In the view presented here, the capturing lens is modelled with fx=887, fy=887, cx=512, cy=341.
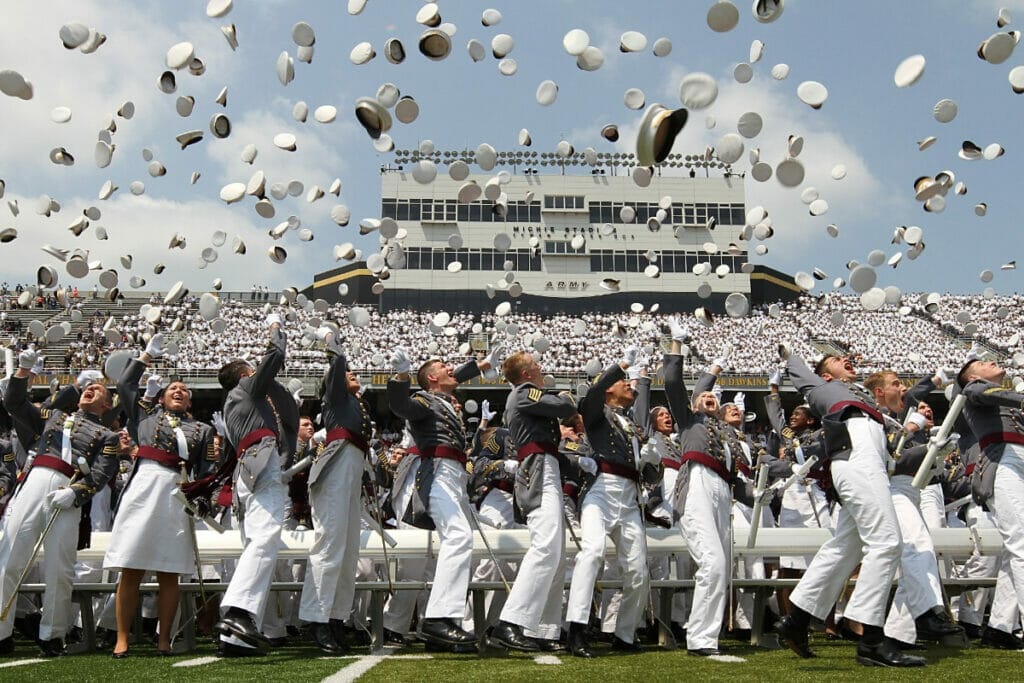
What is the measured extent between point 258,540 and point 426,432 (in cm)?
132

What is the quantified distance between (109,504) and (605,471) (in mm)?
6239

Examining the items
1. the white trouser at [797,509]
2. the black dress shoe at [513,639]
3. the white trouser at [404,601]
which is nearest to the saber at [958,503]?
the white trouser at [797,509]

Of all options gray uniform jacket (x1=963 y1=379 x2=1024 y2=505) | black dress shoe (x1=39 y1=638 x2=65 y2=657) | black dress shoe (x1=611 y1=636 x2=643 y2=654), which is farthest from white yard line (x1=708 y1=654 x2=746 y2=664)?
black dress shoe (x1=39 y1=638 x2=65 y2=657)

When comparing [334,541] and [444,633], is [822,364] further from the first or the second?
[334,541]

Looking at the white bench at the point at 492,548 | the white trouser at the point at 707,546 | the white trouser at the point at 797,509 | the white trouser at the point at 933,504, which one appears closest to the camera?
the white trouser at the point at 707,546

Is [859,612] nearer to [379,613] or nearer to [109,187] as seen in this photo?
[379,613]

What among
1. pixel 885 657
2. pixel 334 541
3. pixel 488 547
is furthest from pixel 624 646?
pixel 334 541

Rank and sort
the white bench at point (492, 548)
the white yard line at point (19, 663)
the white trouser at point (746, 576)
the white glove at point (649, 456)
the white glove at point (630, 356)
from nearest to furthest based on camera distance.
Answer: the white yard line at point (19, 663) → the white bench at point (492, 548) → the white glove at point (630, 356) → the white glove at point (649, 456) → the white trouser at point (746, 576)

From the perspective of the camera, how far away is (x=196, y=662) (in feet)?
17.2

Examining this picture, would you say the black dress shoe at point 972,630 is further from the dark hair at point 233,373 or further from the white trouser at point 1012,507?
the dark hair at point 233,373

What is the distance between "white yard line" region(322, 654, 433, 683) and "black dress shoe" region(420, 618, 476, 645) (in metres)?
0.13

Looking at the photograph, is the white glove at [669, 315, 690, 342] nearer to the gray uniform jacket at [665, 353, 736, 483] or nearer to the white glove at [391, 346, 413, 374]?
the gray uniform jacket at [665, 353, 736, 483]

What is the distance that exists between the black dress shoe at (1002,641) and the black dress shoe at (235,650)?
4.93m

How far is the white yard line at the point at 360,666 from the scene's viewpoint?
436cm
